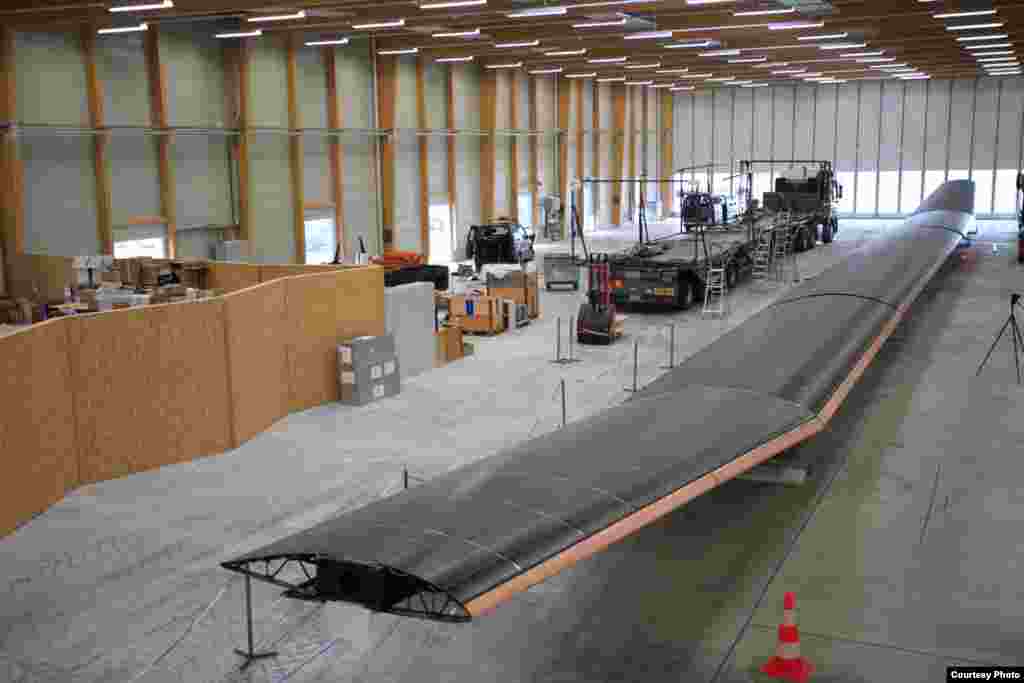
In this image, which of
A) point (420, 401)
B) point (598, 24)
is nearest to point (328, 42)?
point (598, 24)

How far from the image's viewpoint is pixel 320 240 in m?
28.8

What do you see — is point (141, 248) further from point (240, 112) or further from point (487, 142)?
point (487, 142)

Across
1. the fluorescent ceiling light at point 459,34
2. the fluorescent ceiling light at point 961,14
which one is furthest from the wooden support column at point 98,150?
the fluorescent ceiling light at point 961,14

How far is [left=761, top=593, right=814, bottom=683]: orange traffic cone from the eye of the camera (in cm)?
705

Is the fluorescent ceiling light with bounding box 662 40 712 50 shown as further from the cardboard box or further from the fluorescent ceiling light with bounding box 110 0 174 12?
the fluorescent ceiling light with bounding box 110 0 174 12

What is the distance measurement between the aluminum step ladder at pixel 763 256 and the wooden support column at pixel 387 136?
11.0 m

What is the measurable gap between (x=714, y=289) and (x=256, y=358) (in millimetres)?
14281

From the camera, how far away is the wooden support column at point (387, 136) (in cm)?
3094

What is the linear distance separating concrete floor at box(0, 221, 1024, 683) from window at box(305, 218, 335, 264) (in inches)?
556

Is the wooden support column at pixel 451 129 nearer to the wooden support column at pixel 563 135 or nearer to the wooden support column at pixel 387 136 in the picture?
the wooden support column at pixel 387 136

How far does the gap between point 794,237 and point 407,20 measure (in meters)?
16.9

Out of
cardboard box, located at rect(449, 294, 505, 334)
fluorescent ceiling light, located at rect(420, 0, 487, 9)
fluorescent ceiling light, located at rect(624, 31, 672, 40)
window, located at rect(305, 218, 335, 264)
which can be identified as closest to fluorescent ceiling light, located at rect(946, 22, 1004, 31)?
fluorescent ceiling light, located at rect(624, 31, 672, 40)

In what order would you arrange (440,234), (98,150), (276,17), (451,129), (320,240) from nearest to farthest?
(98,150), (276,17), (320,240), (451,129), (440,234)

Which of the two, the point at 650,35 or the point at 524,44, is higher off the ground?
the point at 524,44
